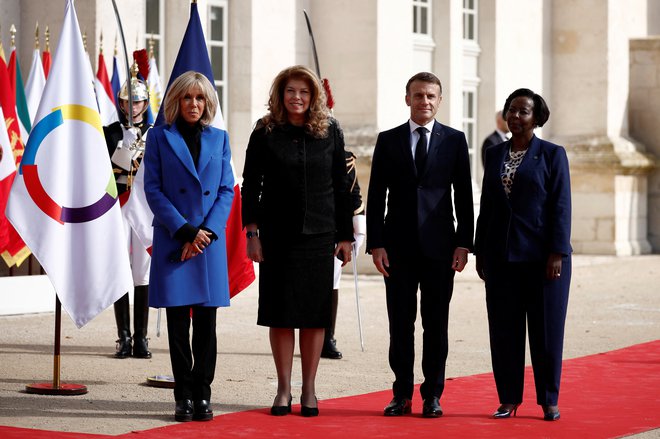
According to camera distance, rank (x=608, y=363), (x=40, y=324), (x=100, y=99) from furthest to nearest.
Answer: (x=100, y=99) → (x=40, y=324) → (x=608, y=363)

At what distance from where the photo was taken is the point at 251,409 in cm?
775

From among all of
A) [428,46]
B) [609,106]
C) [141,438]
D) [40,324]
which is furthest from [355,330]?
[609,106]

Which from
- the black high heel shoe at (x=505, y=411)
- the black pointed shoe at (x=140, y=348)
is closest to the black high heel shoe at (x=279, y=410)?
the black high heel shoe at (x=505, y=411)

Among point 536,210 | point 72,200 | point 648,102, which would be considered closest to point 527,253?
point 536,210

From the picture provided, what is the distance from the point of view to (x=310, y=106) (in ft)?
24.9

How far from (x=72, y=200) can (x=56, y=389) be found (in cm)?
112

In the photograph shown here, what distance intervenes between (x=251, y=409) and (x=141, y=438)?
111 centimetres

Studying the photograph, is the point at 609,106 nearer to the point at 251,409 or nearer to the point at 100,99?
the point at 100,99

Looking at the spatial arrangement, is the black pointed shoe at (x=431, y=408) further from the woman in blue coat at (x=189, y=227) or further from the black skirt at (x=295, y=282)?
the woman in blue coat at (x=189, y=227)

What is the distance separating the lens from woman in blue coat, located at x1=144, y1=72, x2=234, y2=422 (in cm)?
742

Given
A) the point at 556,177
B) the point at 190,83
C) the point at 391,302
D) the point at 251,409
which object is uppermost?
the point at 190,83

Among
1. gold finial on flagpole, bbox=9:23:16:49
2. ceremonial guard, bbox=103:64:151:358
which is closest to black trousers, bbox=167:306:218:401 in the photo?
ceremonial guard, bbox=103:64:151:358

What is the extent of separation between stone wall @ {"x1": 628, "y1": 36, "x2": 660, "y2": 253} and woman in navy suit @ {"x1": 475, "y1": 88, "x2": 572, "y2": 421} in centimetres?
1599

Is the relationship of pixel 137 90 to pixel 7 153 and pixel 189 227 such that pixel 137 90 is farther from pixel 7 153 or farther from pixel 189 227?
pixel 7 153
